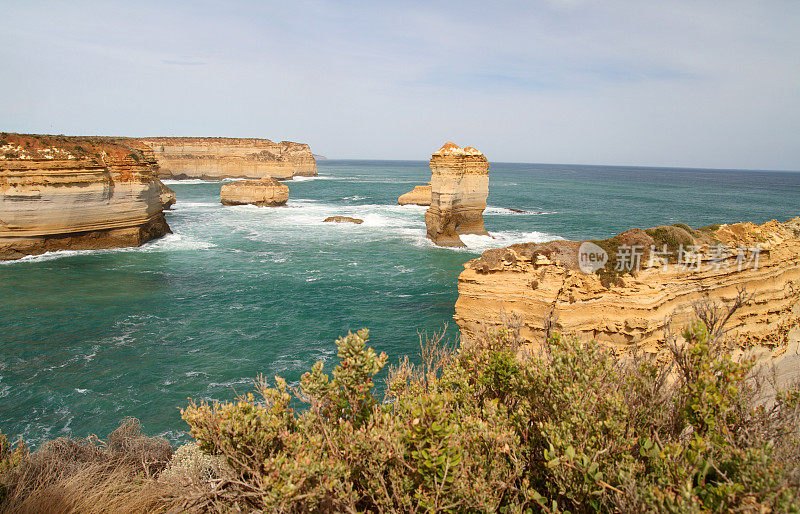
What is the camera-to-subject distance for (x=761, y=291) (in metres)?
16.1

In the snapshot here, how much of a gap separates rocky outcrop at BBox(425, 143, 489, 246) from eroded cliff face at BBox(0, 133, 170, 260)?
24878 millimetres

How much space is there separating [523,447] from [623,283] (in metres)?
8.85

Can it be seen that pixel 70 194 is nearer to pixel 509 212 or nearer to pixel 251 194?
pixel 251 194

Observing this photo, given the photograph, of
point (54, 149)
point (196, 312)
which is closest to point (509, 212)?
point (196, 312)

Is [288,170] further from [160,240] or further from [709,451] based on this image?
[709,451]

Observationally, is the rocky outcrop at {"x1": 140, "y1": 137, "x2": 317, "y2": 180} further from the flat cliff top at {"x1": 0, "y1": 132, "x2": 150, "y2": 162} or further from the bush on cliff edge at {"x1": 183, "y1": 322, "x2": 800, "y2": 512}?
the bush on cliff edge at {"x1": 183, "y1": 322, "x2": 800, "y2": 512}

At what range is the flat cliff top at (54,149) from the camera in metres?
31.4

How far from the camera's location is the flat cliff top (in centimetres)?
3141

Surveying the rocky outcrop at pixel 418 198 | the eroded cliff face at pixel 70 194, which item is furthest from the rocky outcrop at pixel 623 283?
the rocky outcrop at pixel 418 198

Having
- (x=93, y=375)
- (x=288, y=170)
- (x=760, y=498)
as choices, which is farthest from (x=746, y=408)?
(x=288, y=170)

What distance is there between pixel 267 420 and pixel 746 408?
6.66 m

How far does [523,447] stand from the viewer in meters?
6.57

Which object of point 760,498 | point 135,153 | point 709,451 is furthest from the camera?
point 135,153

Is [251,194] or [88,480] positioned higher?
[251,194]
